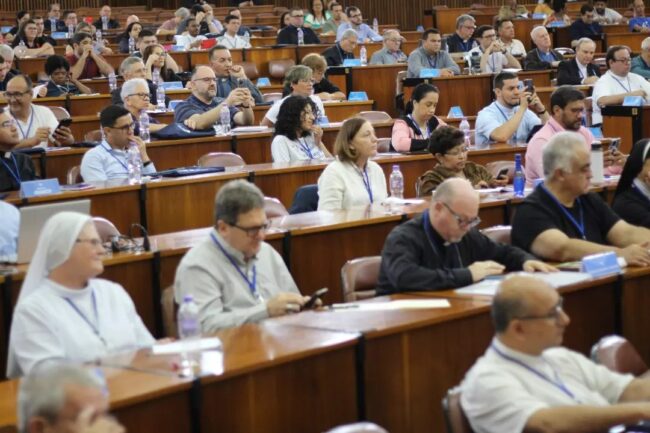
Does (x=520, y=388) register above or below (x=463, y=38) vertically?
below

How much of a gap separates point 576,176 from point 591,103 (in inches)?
244

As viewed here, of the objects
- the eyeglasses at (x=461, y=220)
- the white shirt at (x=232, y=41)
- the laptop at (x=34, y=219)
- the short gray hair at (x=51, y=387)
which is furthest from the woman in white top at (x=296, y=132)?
the white shirt at (x=232, y=41)

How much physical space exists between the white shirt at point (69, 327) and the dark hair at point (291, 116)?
415cm

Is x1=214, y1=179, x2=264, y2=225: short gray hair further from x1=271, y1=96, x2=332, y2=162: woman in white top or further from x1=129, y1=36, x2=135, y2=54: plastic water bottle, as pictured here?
x1=129, y1=36, x2=135, y2=54: plastic water bottle

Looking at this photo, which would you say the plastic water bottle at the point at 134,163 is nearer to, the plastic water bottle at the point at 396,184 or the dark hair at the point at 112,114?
the dark hair at the point at 112,114

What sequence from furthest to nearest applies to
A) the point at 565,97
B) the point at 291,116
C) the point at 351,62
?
the point at 351,62 < the point at 291,116 < the point at 565,97

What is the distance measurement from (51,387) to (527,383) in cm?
153

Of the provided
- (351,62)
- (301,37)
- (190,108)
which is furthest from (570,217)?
(301,37)

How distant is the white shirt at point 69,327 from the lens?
3.73 metres

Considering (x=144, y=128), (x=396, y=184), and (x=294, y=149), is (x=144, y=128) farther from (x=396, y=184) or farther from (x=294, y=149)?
(x=396, y=184)

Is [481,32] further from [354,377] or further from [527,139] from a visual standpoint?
[354,377]

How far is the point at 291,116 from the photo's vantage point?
8125mm

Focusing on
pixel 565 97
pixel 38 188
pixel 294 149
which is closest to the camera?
pixel 38 188

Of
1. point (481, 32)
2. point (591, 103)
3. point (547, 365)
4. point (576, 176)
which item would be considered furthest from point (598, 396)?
point (481, 32)
